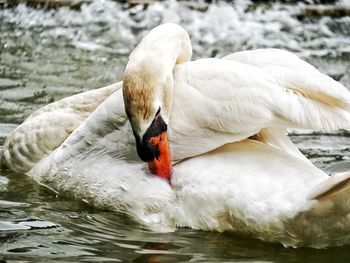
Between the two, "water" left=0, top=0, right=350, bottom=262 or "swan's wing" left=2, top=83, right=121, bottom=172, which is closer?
"water" left=0, top=0, right=350, bottom=262

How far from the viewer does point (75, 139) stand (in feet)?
17.4

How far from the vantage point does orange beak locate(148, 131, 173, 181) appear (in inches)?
185

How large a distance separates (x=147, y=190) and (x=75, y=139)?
2.00 feet

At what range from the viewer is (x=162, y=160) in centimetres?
475

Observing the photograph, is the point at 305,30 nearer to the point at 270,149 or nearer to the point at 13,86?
the point at 13,86

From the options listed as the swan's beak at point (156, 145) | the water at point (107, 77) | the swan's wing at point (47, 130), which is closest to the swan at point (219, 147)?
the swan's beak at point (156, 145)

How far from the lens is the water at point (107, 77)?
15.2 ft

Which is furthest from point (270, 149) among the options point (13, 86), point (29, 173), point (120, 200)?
point (13, 86)

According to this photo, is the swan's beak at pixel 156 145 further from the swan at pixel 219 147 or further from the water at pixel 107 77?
the water at pixel 107 77

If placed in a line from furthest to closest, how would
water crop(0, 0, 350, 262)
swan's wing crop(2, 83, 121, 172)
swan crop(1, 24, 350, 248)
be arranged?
swan's wing crop(2, 83, 121, 172) < water crop(0, 0, 350, 262) < swan crop(1, 24, 350, 248)

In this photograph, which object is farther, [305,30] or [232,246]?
[305,30]

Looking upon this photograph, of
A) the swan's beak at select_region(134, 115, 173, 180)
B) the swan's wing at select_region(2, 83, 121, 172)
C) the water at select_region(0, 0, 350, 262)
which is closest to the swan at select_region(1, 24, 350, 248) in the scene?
the swan's beak at select_region(134, 115, 173, 180)

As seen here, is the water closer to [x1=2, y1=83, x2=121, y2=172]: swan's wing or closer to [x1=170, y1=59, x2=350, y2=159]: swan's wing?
[x1=2, y1=83, x2=121, y2=172]: swan's wing

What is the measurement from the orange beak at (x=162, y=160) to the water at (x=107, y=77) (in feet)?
0.98
